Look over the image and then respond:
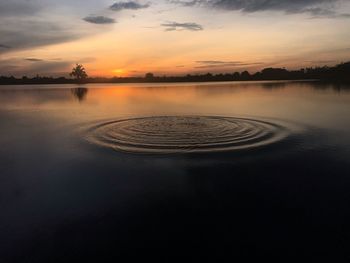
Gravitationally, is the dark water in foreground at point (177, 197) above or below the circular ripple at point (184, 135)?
below

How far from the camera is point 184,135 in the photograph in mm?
16906

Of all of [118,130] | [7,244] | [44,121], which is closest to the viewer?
[7,244]

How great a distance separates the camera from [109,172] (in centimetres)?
1155

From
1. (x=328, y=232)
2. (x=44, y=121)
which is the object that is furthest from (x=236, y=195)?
(x=44, y=121)

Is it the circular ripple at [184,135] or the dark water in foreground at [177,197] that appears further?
the circular ripple at [184,135]

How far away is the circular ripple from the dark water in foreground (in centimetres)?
13

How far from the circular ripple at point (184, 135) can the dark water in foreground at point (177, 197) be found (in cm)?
13

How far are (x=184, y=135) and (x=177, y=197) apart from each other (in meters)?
7.94

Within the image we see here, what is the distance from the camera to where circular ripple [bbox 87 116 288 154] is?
47.2ft

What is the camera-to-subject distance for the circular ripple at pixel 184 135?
1438 cm

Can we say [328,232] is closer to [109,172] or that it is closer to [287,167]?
[287,167]

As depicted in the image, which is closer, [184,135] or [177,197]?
[177,197]

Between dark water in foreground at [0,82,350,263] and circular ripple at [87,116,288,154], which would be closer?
dark water in foreground at [0,82,350,263]

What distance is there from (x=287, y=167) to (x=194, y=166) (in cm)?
338
